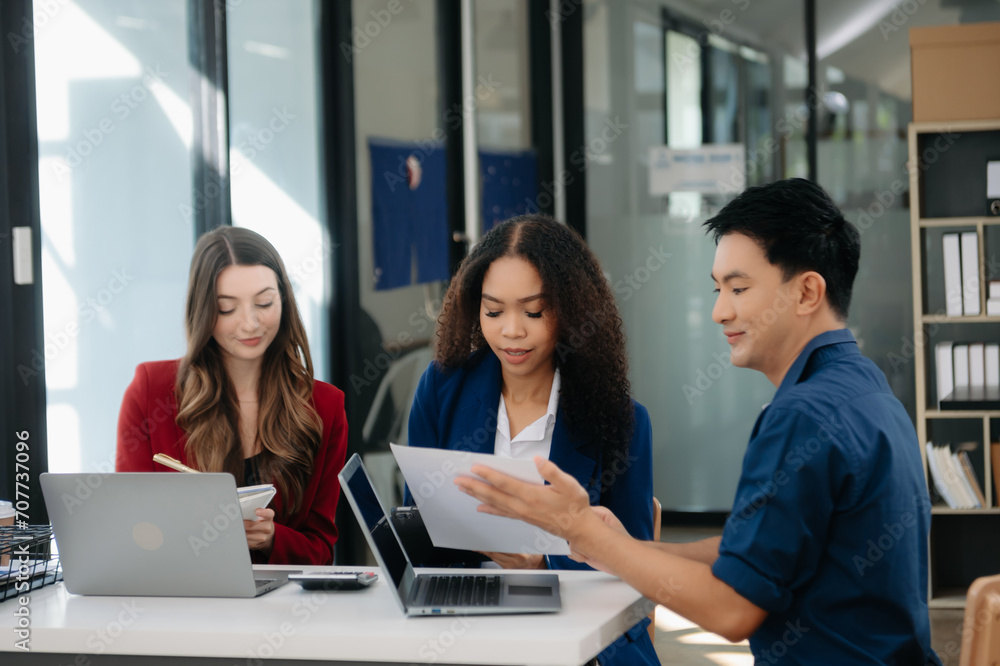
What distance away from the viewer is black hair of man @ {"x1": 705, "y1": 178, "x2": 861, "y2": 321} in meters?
1.54

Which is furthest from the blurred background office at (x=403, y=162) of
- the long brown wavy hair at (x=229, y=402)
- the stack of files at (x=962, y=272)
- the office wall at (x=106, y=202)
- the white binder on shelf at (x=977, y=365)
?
the stack of files at (x=962, y=272)

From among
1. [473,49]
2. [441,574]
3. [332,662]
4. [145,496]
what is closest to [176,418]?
[145,496]

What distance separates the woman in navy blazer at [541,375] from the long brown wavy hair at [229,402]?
267mm

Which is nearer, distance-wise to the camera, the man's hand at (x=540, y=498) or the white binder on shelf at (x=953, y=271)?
the man's hand at (x=540, y=498)

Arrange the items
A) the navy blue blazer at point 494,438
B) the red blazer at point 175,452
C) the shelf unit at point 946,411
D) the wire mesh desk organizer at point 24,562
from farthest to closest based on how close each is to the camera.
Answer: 1. the shelf unit at point 946,411
2. the red blazer at point 175,452
3. the navy blue blazer at point 494,438
4. the wire mesh desk organizer at point 24,562

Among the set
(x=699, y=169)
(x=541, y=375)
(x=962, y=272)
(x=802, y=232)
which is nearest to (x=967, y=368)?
(x=962, y=272)

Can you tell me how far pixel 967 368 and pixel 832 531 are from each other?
10.7 feet

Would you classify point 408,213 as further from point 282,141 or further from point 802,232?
point 802,232

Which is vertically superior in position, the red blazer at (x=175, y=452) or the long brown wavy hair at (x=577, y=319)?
the long brown wavy hair at (x=577, y=319)

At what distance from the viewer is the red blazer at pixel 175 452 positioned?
212 cm

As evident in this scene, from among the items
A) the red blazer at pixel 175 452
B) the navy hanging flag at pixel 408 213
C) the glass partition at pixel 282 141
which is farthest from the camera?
the navy hanging flag at pixel 408 213

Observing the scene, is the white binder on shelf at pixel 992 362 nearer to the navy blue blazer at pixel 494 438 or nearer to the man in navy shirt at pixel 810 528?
the navy blue blazer at pixel 494 438

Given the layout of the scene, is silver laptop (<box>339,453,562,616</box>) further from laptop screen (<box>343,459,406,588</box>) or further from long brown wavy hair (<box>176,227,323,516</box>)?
long brown wavy hair (<box>176,227,323,516</box>)

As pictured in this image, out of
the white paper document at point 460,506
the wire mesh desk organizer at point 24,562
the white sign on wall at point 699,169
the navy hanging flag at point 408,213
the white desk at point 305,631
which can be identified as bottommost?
the white desk at point 305,631
